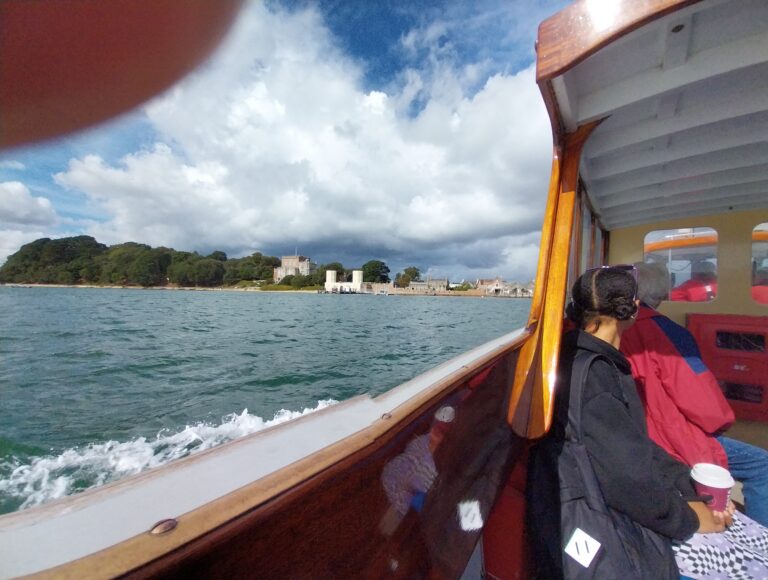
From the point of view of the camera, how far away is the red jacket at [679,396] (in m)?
1.64

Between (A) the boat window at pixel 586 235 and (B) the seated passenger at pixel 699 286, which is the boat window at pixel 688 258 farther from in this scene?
(A) the boat window at pixel 586 235

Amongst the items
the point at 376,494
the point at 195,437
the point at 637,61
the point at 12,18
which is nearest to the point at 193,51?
the point at 12,18

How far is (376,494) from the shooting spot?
911mm

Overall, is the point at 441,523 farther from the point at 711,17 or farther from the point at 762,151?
the point at 762,151

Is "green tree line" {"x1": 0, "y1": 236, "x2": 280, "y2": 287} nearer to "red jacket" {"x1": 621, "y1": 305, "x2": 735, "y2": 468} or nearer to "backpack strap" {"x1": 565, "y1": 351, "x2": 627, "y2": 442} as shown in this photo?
"backpack strap" {"x1": 565, "y1": 351, "x2": 627, "y2": 442}

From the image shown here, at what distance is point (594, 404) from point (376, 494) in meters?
0.84

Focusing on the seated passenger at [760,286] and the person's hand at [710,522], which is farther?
the seated passenger at [760,286]

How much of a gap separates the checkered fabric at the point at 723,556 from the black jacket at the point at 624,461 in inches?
5.3

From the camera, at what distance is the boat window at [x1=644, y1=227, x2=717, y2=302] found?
3.80 metres

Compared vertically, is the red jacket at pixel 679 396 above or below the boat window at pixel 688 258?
below

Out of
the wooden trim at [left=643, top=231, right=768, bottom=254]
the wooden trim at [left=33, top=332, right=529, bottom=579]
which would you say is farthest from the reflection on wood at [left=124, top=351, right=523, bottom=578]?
the wooden trim at [left=643, top=231, right=768, bottom=254]

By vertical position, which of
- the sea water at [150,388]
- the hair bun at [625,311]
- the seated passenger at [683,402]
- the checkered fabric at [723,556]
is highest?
the hair bun at [625,311]

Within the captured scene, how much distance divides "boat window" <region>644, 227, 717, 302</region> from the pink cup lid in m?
2.92

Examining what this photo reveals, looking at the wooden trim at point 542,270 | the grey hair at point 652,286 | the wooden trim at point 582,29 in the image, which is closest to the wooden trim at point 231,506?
the wooden trim at point 542,270
